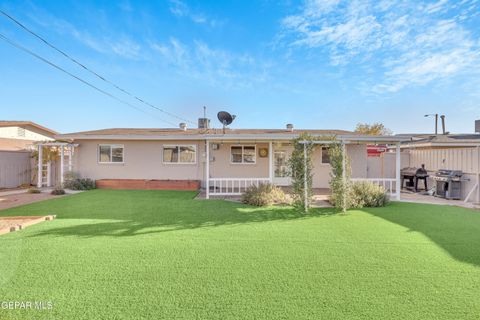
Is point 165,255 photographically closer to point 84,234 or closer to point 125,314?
point 125,314

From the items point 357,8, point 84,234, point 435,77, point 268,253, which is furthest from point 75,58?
point 435,77

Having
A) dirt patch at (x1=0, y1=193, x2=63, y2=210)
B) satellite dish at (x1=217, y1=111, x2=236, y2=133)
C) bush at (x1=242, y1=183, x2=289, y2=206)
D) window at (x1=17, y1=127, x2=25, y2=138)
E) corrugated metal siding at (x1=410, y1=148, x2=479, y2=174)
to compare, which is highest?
satellite dish at (x1=217, y1=111, x2=236, y2=133)

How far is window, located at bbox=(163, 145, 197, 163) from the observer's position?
43.5 ft

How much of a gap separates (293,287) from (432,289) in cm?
175

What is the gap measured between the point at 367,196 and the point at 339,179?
160cm

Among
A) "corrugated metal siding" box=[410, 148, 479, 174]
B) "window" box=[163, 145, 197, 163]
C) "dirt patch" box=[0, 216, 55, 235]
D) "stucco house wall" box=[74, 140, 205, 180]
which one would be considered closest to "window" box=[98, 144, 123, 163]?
"stucco house wall" box=[74, 140, 205, 180]

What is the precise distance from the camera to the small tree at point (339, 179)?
7.92 meters

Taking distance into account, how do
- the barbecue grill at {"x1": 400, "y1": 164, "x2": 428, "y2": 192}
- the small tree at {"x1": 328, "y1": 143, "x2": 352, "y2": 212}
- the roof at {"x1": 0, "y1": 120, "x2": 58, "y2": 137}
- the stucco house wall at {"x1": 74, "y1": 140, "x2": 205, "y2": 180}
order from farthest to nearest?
the roof at {"x1": 0, "y1": 120, "x2": 58, "y2": 137}, the stucco house wall at {"x1": 74, "y1": 140, "x2": 205, "y2": 180}, the barbecue grill at {"x1": 400, "y1": 164, "x2": 428, "y2": 192}, the small tree at {"x1": 328, "y1": 143, "x2": 352, "y2": 212}

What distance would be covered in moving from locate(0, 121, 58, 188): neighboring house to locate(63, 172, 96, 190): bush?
3.10 meters

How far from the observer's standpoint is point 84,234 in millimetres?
5258

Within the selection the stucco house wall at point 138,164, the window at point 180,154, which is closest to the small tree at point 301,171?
the stucco house wall at point 138,164

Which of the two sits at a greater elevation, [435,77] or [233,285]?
[435,77]

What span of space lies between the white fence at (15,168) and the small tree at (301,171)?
14.6m

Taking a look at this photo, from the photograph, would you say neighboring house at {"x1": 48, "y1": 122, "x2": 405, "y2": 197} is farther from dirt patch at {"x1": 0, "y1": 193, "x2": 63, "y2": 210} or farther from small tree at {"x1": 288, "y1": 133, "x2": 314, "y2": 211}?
small tree at {"x1": 288, "y1": 133, "x2": 314, "y2": 211}
